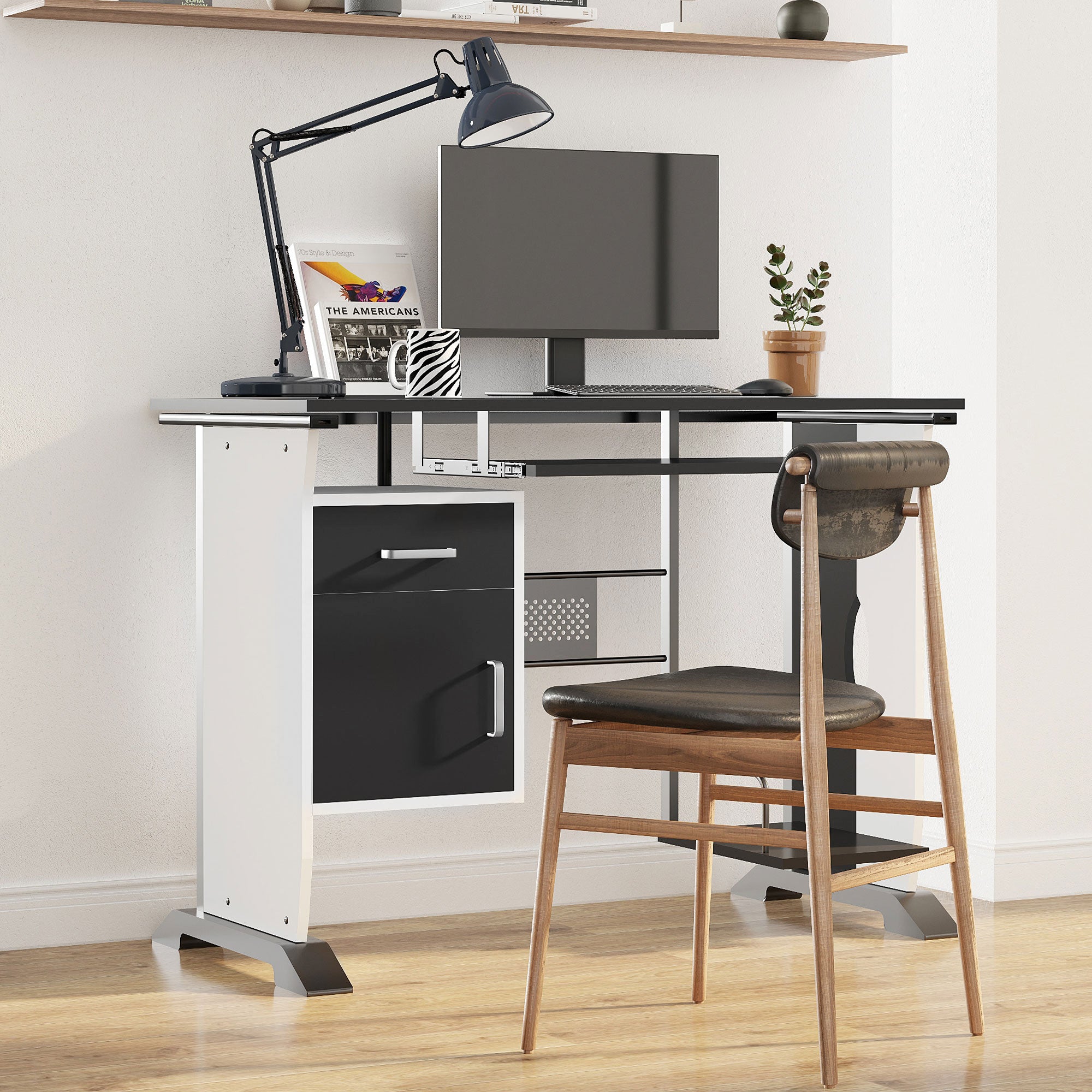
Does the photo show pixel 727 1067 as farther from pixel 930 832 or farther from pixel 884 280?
pixel 884 280

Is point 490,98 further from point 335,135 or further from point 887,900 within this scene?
point 887,900

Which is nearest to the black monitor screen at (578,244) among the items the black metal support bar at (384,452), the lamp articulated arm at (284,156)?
the lamp articulated arm at (284,156)

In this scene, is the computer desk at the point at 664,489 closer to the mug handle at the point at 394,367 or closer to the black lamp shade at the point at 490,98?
the mug handle at the point at 394,367

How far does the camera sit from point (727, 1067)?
244cm

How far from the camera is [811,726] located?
2.30 m

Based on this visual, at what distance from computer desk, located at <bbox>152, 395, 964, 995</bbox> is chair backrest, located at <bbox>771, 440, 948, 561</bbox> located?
51 cm

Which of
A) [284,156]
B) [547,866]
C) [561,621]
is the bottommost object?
[547,866]

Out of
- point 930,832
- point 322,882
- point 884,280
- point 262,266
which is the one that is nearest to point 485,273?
point 262,266

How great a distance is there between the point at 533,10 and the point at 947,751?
1.59 metres

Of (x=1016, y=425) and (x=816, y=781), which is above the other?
(x=1016, y=425)

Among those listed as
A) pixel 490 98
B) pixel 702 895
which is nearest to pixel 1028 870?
pixel 702 895

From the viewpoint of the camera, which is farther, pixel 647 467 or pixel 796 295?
pixel 796 295

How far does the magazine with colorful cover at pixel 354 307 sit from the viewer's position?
318 centimetres

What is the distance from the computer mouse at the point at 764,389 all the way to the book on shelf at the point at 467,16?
2.63 feet
